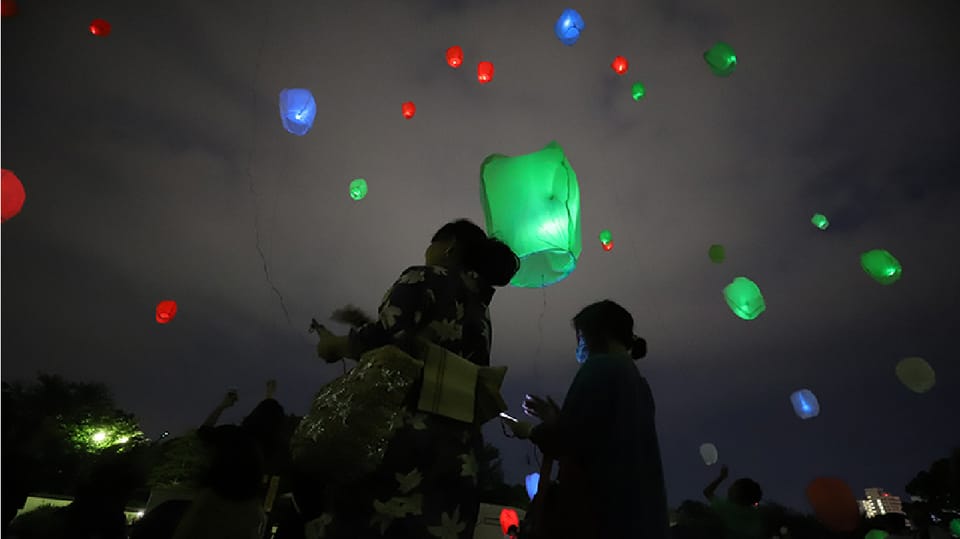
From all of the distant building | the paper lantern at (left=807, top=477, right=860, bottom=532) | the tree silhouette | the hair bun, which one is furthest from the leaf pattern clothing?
the distant building

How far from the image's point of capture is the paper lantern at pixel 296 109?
5.01 meters

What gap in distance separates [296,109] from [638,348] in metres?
4.49

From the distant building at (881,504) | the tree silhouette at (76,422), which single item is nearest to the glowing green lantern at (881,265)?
the tree silhouette at (76,422)

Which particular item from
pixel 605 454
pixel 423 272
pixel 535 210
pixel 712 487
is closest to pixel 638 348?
pixel 605 454

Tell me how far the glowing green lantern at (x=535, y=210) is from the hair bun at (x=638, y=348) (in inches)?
31.9

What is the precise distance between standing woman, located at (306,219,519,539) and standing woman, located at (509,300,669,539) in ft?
1.03

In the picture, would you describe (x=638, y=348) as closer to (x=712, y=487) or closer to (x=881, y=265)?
(x=712, y=487)

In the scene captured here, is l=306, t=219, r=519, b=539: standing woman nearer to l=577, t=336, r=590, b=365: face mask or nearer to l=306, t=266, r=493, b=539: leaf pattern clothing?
l=306, t=266, r=493, b=539: leaf pattern clothing

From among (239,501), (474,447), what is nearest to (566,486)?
(474,447)

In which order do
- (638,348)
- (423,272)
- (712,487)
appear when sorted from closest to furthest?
(423,272), (638,348), (712,487)

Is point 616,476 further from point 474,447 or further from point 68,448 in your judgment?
point 68,448

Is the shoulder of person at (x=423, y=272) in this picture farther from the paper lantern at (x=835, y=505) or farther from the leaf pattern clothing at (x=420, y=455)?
the paper lantern at (x=835, y=505)

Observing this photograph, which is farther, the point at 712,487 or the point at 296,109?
the point at 296,109

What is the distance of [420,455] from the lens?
4.12ft
